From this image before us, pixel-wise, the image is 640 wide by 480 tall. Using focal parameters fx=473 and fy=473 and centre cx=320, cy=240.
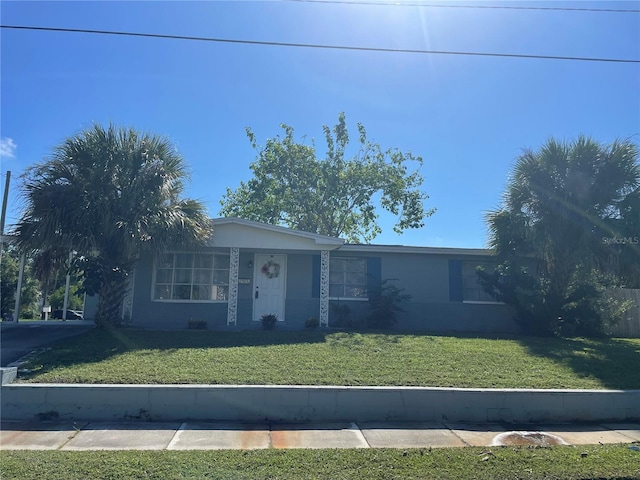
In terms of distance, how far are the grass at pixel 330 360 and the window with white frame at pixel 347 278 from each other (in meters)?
3.36

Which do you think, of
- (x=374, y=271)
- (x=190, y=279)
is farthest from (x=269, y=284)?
(x=374, y=271)

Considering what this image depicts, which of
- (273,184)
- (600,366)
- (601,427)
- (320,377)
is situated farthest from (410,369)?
(273,184)

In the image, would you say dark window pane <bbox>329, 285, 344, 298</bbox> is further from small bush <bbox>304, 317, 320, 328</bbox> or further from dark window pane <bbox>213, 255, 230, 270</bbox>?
dark window pane <bbox>213, 255, 230, 270</bbox>

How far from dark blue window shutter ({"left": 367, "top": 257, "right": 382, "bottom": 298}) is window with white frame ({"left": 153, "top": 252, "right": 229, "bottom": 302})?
4560mm

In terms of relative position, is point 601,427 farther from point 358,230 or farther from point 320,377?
point 358,230

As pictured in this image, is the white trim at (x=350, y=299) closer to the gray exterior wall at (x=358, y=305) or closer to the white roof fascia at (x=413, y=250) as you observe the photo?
the gray exterior wall at (x=358, y=305)

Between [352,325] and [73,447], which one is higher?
[352,325]

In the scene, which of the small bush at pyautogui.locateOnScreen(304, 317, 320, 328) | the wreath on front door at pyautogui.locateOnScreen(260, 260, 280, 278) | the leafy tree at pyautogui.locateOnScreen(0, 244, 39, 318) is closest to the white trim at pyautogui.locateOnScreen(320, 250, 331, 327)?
the small bush at pyautogui.locateOnScreen(304, 317, 320, 328)

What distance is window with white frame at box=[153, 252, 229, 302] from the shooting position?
47.6ft

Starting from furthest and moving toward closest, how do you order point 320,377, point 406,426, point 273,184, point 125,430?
point 273,184
point 320,377
point 406,426
point 125,430

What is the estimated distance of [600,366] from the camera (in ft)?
30.6

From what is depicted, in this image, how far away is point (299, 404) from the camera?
698cm

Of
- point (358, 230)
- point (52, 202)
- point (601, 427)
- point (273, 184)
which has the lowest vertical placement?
point (601, 427)

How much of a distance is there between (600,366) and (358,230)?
22.6 m
